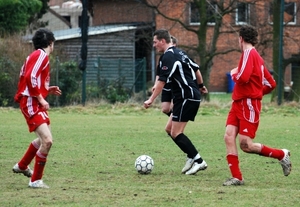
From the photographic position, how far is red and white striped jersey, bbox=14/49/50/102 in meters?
8.02

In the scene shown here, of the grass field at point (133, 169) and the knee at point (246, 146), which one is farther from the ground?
the knee at point (246, 146)

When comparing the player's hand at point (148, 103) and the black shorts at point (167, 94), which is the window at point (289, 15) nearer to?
the black shorts at point (167, 94)

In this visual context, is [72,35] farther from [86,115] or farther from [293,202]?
[293,202]

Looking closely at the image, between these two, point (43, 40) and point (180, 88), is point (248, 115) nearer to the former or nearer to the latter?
point (180, 88)

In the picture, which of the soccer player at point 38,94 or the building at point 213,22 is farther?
the building at point 213,22

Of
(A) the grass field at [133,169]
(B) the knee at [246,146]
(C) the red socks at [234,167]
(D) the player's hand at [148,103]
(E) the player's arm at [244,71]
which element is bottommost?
(A) the grass field at [133,169]

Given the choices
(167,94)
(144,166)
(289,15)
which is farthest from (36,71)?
(289,15)

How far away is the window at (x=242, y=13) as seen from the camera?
24.1 m

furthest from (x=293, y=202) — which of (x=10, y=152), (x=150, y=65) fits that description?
(x=150, y=65)

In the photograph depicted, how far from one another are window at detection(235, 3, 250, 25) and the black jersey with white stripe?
14.5 m

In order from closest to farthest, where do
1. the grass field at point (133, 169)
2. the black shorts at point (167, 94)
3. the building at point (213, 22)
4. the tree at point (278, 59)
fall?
the grass field at point (133, 169)
the black shorts at point (167, 94)
the tree at point (278, 59)
the building at point (213, 22)

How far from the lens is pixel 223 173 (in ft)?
31.0

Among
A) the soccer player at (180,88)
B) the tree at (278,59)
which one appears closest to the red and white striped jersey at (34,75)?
the soccer player at (180,88)

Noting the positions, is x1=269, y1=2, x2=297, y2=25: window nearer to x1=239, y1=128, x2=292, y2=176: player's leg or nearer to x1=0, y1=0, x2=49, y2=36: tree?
x1=0, y1=0, x2=49, y2=36: tree
